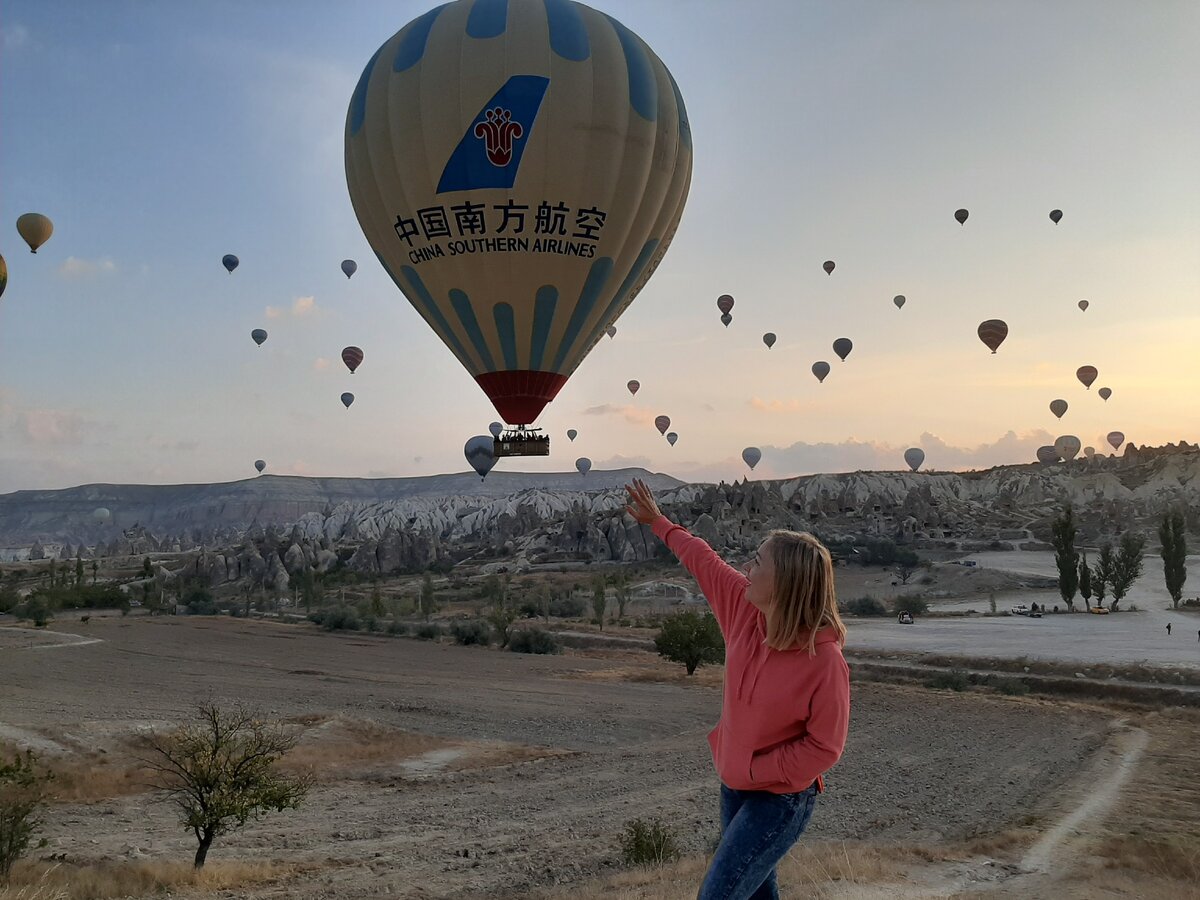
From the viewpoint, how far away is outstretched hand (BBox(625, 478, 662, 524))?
363 centimetres

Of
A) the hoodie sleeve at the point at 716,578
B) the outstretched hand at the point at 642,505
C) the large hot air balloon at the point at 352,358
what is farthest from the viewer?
the large hot air balloon at the point at 352,358

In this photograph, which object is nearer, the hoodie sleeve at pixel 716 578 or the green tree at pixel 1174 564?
the hoodie sleeve at pixel 716 578

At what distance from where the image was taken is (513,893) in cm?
1128

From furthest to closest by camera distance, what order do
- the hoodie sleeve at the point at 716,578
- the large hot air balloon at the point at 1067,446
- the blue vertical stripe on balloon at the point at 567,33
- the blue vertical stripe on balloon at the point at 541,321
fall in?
the large hot air balloon at the point at 1067,446 < the blue vertical stripe on balloon at the point at 541,321 < the blue vertical stripe on balloon at the point at 567,33 < the hoodie sleeve at the point at 716,578

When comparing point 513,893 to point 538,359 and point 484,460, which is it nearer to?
point 538,359

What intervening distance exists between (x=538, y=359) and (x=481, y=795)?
28.2ft

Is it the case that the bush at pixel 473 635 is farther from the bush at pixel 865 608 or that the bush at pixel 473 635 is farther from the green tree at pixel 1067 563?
the green tree at pixel 1067 563

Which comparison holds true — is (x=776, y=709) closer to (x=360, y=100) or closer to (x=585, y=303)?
(x=585, y=303)

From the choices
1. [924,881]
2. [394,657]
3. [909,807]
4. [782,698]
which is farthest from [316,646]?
[782,698]

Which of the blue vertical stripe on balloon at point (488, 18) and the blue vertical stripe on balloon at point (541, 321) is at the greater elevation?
the blue vertical stripe on balloon at point (488, 18)

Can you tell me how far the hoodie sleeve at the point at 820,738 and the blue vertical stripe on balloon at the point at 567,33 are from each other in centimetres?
1546

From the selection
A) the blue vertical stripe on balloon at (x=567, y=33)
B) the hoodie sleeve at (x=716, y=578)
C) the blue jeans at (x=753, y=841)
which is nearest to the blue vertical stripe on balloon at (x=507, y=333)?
the blue vertical stripe on balloon at (x=567, y=33)

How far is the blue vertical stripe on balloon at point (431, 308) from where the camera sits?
16.7m

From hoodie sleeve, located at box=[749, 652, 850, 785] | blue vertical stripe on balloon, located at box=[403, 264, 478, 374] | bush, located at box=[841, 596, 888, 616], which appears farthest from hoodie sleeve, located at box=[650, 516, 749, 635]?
bush, located at box=[841, 596, 888, 616]
